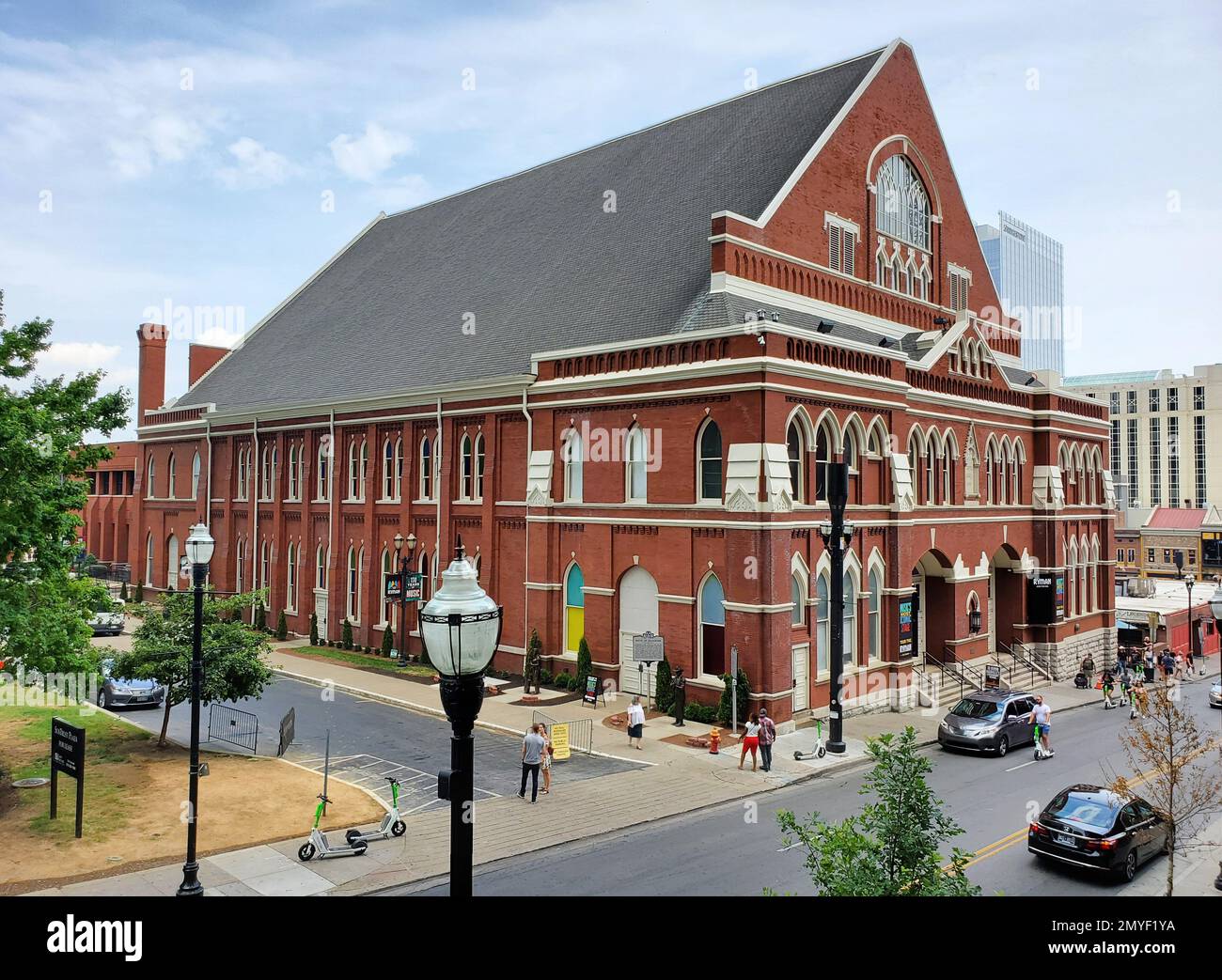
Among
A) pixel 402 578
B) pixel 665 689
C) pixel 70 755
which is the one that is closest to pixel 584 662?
pixel 665 689

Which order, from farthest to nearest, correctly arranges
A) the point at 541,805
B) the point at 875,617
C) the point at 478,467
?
the point at 478,467 < the point at 875,617 < the point at 541,805

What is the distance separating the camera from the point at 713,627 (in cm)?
2612

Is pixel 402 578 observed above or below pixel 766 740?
above

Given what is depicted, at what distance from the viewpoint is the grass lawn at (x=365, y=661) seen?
33.6 m

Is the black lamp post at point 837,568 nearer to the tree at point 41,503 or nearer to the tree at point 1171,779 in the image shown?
the tree at point 1171,779

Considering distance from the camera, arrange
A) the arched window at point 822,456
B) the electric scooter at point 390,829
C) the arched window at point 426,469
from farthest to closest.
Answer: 1. the arched window at point 426,469
2. the arched window at point 822,456
3. the electric scooter at point 390,829

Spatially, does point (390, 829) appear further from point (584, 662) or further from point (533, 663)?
point (533, 663)

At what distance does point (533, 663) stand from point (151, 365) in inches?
1565

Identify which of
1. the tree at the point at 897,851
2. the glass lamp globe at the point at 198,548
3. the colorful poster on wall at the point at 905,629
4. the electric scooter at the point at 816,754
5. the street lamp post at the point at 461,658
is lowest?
the electric scooter at the point at 816,754

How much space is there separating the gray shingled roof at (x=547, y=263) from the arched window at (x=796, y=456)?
5.23 metres

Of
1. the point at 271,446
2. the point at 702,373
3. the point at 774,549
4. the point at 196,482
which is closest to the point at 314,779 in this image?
the point at 774,549

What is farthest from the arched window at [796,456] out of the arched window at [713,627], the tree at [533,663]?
the tree at [533,663]

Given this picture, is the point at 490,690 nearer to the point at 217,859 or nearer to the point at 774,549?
the point at 774,549
